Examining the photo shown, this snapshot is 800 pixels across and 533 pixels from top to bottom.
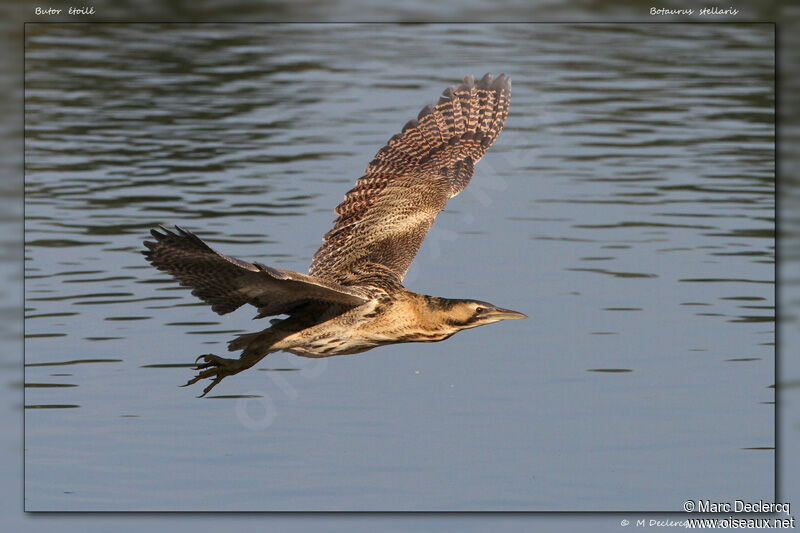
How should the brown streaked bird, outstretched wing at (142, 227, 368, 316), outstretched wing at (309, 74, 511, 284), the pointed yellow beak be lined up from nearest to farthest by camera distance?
outstretched wing at (142, 227, 368, 316)
the brown streaked bird
the pointed yellow beak
outstretched wing at (309, 74, 511, 284)

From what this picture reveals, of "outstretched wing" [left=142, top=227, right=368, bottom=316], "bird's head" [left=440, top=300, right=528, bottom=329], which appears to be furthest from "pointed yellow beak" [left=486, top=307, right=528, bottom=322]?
"outstretched wing" [left=142, top=227, right=368, bottom=316]

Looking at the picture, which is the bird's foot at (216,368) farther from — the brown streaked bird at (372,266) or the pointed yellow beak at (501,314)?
the pointed yellow beak at (501,314)

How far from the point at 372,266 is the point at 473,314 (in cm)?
82

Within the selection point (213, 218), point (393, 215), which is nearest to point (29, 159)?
point (213, 218)

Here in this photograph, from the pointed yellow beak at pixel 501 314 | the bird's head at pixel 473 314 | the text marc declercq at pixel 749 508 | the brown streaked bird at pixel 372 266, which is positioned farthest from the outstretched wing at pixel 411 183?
the text marc declercq at pixel 749 508

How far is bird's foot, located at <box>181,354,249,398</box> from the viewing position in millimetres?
8000

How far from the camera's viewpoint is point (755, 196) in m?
11.8

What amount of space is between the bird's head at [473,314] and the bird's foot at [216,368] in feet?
3.78

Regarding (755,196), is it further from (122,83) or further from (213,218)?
(122,83)

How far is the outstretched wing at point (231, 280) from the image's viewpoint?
6.79 meters

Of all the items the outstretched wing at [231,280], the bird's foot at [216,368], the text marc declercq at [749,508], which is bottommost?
the text marc declercq at [749,508]

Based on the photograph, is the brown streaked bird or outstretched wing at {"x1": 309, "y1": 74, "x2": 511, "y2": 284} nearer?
the brown streaked bird

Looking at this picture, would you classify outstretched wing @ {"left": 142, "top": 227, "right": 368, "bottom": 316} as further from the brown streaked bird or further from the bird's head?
the bird's head

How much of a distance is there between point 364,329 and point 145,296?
251cm
